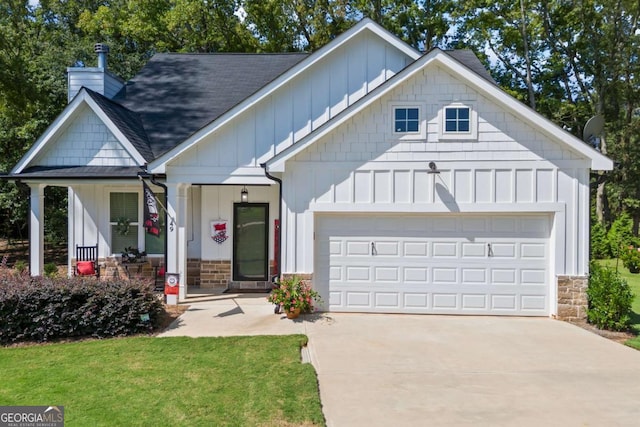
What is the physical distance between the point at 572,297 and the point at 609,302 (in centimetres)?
63

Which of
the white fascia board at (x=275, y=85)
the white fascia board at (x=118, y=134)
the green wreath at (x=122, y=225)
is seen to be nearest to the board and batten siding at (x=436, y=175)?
the white fascia board at (x=275, y=85)

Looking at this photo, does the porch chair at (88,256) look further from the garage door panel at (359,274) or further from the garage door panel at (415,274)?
the garage door panel at (415,274)

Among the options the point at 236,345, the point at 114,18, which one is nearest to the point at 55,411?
the point at 236,345

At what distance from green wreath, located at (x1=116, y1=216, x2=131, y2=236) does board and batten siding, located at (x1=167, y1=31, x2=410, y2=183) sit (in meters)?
3.15

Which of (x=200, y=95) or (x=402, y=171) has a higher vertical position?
(x=200, y=95)

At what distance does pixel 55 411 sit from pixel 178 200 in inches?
219

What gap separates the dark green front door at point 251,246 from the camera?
11.5m

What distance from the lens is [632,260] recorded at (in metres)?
16.3

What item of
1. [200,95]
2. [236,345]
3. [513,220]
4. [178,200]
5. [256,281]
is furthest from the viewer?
[200,95]

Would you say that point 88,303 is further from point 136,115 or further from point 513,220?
point 513,220

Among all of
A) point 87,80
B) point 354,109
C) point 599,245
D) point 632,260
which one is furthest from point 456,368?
point 599,245

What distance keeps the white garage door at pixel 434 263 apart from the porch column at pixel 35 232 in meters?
7.01

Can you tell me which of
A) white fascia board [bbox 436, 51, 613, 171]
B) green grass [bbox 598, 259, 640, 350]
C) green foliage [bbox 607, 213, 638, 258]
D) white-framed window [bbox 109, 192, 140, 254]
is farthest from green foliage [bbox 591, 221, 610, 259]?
white-framed window [bbox 109, 192, 140, 254]

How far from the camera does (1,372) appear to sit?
5691 mm
